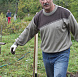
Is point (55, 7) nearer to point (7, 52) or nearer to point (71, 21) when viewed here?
point (71, 21)

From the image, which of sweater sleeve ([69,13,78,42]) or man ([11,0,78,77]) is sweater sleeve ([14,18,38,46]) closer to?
man ([11,0,78,77])

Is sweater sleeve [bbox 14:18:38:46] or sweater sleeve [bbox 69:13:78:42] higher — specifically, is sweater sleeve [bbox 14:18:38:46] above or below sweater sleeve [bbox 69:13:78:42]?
below

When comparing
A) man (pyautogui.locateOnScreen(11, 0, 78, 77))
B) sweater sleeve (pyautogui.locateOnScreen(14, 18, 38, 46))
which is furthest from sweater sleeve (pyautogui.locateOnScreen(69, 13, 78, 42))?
sweater sleeve (pyautogui.locateOnScreen(14, 18, 38, 46))

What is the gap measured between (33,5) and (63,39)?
13436 mm

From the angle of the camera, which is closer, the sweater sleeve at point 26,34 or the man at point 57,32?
the man at point 57,32

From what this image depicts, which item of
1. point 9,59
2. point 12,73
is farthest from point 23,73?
point 9,59

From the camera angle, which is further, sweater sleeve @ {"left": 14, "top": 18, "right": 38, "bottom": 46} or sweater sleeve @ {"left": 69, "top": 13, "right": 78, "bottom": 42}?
sweater sleeve @ {"left": 14, "top": 18, "right": 38, "bottom": 46}

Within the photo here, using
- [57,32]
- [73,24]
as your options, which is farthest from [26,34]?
[73,24]

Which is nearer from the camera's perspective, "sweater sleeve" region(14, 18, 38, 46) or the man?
the man

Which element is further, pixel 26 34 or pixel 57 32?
pixel 26 34

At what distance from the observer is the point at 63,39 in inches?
93.3

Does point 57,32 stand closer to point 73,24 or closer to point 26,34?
point 73,24

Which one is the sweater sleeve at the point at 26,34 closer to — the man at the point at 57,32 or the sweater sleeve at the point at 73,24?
the man at the point at 57,32

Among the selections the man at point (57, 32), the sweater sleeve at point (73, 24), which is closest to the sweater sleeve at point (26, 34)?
the man at point (57, 32)
